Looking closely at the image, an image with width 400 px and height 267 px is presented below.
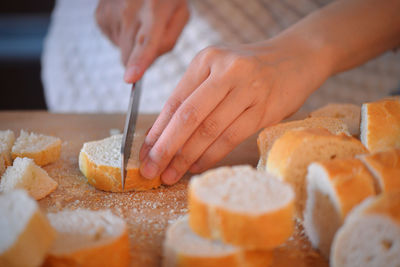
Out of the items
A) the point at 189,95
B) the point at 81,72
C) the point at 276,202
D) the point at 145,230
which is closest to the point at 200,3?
the point at 81,72

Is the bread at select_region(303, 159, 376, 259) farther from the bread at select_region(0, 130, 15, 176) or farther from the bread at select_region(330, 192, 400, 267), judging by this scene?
the bread at select_region(0, 130, 15, 176)

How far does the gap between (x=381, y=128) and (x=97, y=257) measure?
3.79ft

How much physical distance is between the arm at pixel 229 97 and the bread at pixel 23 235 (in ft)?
2.01

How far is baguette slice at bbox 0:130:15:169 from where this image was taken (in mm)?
1809

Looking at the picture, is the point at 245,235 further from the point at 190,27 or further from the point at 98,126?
the point at 190,27

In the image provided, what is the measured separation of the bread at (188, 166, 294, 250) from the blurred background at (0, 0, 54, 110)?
12.3ft

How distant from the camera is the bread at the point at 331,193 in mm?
1137

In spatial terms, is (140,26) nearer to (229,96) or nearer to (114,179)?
(229,96)

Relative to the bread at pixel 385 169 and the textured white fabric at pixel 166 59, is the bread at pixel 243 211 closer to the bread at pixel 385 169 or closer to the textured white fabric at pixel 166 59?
the bread at pixel 385 169

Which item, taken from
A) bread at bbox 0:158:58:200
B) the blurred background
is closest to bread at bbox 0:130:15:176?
bread at bbox 0:158:58:200

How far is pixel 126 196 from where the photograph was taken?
1.66 meters

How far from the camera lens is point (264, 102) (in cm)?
176

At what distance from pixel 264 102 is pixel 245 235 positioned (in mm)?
838

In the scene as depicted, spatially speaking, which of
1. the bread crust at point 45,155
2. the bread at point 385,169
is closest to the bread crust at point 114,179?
the bread crust at point 45,155
